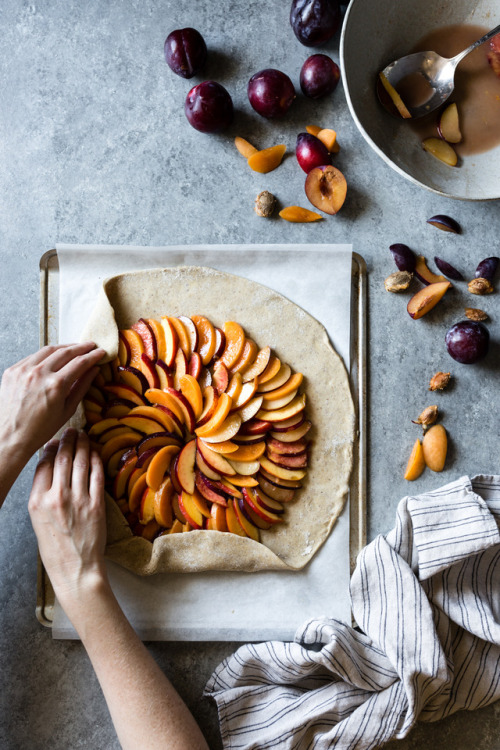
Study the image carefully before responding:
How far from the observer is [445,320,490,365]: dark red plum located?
6.00 feet

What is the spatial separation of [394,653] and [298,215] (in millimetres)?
1281

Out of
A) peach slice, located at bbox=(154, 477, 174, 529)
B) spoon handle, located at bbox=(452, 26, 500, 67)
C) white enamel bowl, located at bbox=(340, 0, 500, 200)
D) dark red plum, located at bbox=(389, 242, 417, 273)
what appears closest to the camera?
spoon handle, located at bbox=(452, 26, 500, 67)

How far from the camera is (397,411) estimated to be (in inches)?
74.4

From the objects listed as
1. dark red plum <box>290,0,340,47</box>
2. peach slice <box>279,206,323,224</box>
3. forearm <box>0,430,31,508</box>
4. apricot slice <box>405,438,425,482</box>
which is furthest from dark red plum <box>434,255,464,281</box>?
forearm <box>0,430,31,508</box>

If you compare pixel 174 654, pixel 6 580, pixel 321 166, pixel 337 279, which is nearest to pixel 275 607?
pixel 174 654

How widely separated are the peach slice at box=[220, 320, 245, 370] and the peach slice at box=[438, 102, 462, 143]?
79 centimetres

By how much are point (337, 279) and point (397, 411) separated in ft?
1.44

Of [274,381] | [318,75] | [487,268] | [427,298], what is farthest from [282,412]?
[318,75]

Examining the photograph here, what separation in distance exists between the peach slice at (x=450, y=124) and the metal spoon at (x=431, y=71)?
0.03m

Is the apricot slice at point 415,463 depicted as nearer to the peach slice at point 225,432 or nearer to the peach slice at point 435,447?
the peach slice at point 435,447

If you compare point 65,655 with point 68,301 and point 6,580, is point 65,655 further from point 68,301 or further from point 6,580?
point 68,301

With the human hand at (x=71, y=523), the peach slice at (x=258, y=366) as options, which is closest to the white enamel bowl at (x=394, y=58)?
the peach slice at (x=258, y=366)

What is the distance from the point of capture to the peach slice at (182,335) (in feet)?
5.97

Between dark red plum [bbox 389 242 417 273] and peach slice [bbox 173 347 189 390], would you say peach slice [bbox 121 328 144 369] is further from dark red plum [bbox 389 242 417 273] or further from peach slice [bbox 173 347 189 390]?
dark red plum [bbox 389 242 417 273]
